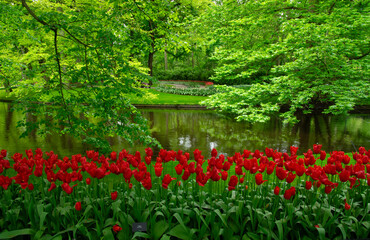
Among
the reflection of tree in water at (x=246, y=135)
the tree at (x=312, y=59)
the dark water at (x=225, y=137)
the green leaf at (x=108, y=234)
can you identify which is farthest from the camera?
the reflection of tree in water at (x=246, y=135)

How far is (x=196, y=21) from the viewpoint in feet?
34.6

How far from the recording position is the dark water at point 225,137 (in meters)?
8.84

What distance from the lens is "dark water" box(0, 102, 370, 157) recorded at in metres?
8.84

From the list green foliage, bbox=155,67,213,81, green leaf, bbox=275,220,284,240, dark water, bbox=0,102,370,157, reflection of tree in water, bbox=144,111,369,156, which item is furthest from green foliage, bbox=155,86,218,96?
green leaf, bbox=275,220,284,240

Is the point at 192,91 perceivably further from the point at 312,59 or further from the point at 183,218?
the point at 183,218

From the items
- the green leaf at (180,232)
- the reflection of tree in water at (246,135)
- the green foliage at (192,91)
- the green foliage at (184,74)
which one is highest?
the green foliage at (184,74)

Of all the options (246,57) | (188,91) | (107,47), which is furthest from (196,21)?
(188,91)

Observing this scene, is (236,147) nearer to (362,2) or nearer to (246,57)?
(246,57)

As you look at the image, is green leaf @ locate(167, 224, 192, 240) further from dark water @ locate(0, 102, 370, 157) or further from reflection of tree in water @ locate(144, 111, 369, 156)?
reflection of tree in water @ locate(144, 111, 369, 156)

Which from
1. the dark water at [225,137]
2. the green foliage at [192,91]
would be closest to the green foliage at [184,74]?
the green foliage at [192,91]

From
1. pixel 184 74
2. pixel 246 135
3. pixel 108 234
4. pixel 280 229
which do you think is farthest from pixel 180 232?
pixel 184 74

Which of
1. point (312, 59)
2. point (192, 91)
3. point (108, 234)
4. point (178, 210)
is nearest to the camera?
point (108, 234)

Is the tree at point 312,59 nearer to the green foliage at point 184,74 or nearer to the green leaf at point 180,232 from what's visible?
the green leaf at point 180,232

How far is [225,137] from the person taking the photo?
426 inches
